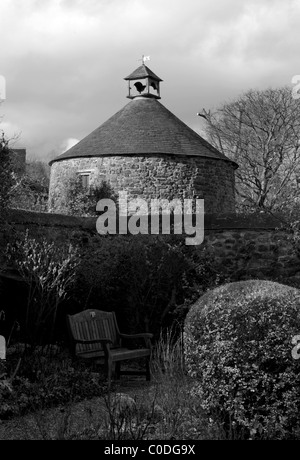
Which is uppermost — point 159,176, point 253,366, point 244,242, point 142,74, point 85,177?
point 142,74

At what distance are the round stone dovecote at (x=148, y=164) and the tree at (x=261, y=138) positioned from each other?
15.1 ft

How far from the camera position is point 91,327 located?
31.6 feet

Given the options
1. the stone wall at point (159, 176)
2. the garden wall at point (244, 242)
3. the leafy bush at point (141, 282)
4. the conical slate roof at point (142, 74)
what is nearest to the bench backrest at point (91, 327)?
the leafy bush at point (141, 282)

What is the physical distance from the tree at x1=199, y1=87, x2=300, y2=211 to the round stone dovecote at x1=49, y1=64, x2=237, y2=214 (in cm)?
462

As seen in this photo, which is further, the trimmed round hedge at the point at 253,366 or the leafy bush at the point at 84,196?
A: the leafy bush at the point at 84,196

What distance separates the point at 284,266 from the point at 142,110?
16868 millimetres

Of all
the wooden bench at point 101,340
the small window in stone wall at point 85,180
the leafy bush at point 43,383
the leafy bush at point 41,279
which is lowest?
the leafy bush at point 43,383

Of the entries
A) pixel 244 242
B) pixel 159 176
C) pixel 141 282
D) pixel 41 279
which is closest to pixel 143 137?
pixel 159 176

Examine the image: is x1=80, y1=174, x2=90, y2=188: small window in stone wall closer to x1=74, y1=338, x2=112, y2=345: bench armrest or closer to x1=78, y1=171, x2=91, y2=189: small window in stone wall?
x1=78, y1=171, x2=91, y2=189: small window in stone wall

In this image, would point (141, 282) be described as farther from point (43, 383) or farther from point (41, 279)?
point (43, 383)

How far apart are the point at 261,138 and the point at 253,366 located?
2705 cm

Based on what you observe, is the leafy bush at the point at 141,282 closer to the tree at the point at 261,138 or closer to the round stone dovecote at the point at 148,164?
the round stone dovecote at the point at 148,164

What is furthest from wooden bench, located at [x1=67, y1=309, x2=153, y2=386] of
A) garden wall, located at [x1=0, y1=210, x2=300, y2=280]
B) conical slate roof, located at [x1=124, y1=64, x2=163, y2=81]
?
conical slate roof, located at [x1=124, y1=64, x2=163, y2=81]

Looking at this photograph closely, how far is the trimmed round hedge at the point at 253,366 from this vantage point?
5.76m
